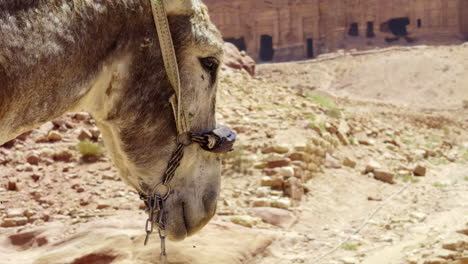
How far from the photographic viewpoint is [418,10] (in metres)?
39.6

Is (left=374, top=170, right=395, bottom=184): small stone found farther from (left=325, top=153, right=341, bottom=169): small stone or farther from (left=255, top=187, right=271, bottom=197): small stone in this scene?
(left=255, top=187, right=271, bottom=197): small stone

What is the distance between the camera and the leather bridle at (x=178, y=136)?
1703 mm

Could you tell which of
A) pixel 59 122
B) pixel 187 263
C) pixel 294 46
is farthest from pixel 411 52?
pixel 187 263

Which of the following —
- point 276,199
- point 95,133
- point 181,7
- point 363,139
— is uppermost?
point 181,7

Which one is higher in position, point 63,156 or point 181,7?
point 181,7

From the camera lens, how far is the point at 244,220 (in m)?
7.05

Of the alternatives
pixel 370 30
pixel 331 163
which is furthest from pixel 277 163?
pixel 370 30

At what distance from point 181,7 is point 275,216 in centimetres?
604

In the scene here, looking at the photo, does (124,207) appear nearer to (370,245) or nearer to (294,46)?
(370,245)

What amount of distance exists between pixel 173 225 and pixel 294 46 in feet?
133

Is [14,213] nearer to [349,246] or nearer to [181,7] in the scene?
[349,246]

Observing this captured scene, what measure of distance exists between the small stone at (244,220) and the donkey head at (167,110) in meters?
4.99

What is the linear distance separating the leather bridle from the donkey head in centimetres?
2

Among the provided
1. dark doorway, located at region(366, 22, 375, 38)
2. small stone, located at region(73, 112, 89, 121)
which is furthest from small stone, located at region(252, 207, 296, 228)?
dark doorway, located at region(366, 22, 375, 38)
